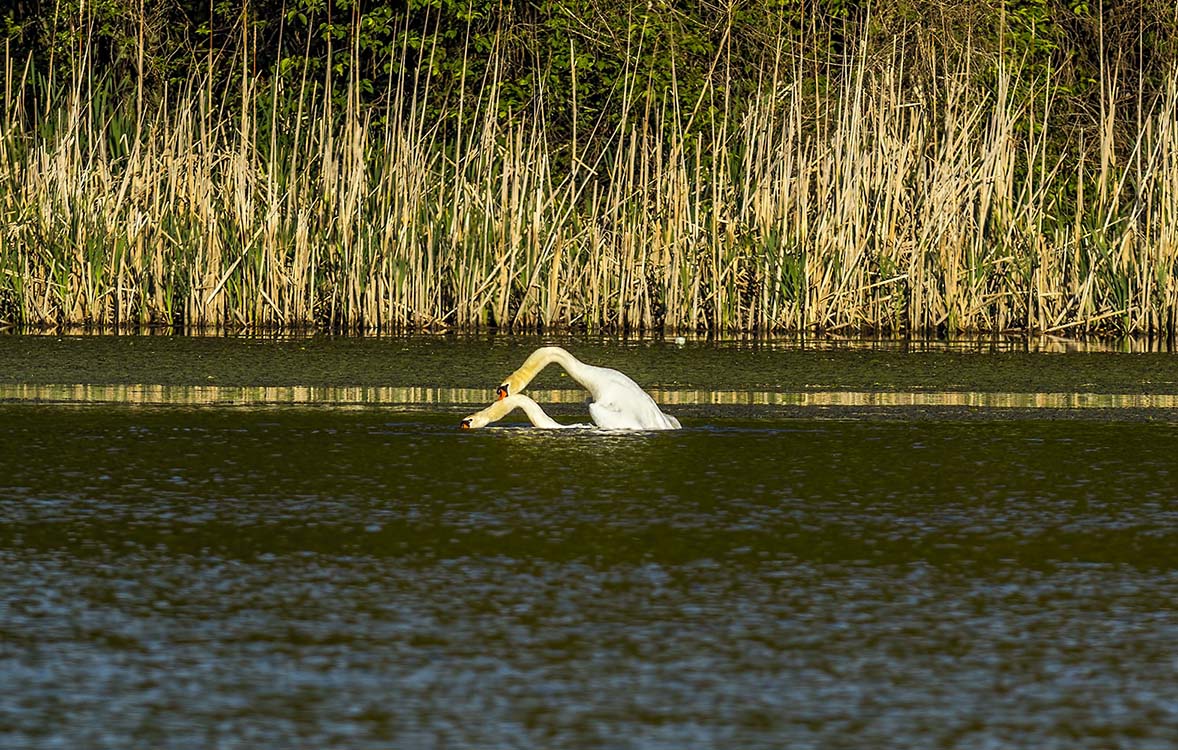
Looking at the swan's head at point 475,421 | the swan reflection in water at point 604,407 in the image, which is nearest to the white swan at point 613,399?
the swan reflection in water at point 604,407

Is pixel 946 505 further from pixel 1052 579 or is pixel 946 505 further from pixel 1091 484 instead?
pixel 1052 579

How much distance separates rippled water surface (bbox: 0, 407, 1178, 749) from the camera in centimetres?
368

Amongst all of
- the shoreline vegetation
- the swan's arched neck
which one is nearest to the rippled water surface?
Answer: the swan's arched neck

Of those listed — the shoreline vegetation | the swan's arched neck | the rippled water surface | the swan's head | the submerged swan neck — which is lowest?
the rippled water surface

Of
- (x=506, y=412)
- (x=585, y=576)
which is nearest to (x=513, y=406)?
(x=506, y=412)

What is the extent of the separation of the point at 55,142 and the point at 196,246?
118 centimetres

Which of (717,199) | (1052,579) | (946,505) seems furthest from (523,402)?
(717,199)

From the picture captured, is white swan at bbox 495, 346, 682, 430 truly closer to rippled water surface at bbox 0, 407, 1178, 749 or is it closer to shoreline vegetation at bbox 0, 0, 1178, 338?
rippled water surface at bbox 0, 407, 1178, 749

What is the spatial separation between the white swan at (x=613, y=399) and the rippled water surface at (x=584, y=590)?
0.10m

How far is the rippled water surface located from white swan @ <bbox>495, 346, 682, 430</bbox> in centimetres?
10

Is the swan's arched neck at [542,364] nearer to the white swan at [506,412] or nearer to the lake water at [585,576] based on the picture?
the white swan at [506,412]

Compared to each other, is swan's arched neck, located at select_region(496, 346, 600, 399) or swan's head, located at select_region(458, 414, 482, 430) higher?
swan's arched neck, located at select_region(496, 346, 600, 399)

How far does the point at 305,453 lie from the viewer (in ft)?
23.9

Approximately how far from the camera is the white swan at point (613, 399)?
788 cm
